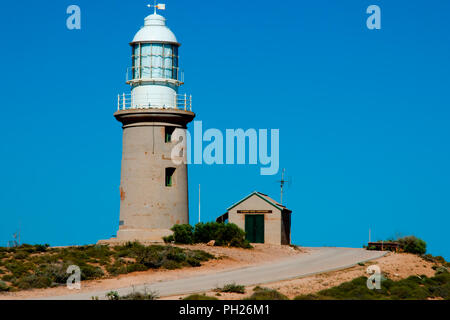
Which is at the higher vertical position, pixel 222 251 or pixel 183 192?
pixel 183 192

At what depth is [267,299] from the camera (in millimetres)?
23688

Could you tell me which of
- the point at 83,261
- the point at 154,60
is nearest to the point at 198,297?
the point at 83,261

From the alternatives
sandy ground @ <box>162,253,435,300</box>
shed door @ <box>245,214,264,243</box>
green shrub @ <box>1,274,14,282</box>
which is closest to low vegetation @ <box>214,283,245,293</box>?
sandy ground @ <box>162,253,435,300</box>

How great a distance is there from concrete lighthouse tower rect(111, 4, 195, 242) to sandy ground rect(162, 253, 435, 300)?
37.8 feet

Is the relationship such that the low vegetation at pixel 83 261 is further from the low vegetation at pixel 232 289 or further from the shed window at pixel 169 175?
the low vegetation at pixel 232 289

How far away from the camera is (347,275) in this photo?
3212cm

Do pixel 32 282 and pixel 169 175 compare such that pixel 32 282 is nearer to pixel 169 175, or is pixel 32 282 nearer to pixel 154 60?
pixel 169 175

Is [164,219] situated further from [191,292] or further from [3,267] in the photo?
[191,292]

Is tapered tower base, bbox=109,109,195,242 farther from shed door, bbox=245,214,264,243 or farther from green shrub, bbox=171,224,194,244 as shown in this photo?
shed door, bbox=245,214,264,243

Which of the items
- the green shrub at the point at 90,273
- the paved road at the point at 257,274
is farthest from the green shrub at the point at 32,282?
the paved road at the point at 257,274
